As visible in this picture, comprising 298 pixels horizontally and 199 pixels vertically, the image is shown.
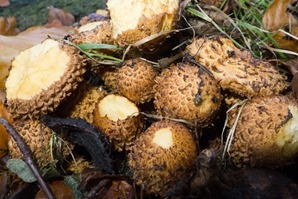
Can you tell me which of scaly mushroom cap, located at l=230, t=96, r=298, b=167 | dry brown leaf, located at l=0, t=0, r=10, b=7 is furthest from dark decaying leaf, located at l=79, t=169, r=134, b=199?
dry brown leaf, located at l=0, t=0, r=10, b=7

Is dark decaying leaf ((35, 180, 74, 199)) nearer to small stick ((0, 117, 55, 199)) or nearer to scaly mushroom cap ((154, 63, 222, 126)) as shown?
small stick ((0, 117, 55, 199))

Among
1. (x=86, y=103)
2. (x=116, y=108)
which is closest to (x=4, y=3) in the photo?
(x=86, y=103)

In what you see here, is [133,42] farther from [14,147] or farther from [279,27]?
[279,27]

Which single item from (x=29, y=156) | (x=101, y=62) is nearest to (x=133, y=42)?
(x=101, y=62)

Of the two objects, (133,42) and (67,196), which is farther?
(133,42)

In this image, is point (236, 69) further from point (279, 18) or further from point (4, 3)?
point (4, 3)

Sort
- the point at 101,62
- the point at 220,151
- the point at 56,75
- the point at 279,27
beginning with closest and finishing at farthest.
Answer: the point at 220,151 < the point at 56,75 < the point at 101,62 < the point at 279,27
